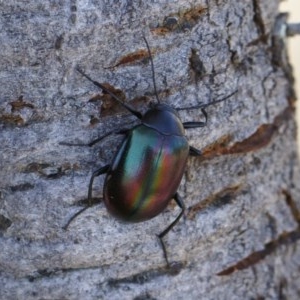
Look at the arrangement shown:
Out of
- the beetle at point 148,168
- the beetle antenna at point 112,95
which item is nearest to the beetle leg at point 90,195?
the beetle at point 148,168

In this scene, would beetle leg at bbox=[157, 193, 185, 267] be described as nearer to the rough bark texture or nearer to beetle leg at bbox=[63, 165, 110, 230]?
the rough bark texture

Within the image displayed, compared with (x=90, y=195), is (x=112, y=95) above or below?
above

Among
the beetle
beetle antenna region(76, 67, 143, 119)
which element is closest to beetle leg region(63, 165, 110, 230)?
the beetle

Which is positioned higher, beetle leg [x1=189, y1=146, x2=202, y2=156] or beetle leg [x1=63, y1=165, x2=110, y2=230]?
beetle leg [x1=189, y1=146, x2=202, y2=156]

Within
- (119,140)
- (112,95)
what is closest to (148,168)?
(119,140)

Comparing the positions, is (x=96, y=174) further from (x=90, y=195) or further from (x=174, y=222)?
(x=174, y=222)

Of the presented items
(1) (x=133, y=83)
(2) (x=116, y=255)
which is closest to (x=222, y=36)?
(1) (x=133, y=83)

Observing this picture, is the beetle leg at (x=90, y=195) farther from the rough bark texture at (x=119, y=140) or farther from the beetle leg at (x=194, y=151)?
the beetle leg at (x=194, y=151)
